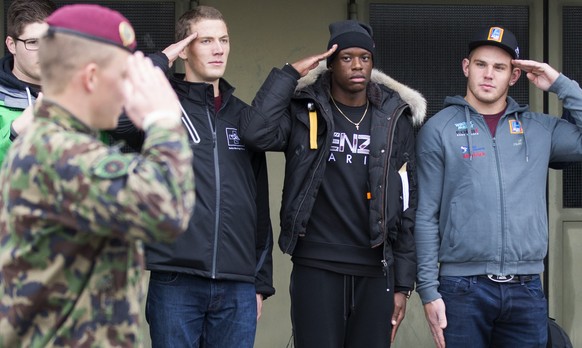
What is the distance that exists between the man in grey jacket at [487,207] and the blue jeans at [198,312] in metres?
0.87

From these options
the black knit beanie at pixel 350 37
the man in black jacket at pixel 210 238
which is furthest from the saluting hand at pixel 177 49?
the black knit beanie at pixel 350 37

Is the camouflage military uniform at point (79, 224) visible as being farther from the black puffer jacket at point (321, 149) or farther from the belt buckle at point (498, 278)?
the belt buckle at point (498, 278)

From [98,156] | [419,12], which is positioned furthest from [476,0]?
[98,156]

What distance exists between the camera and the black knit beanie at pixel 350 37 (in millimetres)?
4348

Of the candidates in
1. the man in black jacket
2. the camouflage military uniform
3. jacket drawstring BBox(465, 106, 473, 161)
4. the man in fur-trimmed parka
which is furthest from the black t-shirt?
the camouflage military uniform

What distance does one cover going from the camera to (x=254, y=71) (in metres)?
5.62

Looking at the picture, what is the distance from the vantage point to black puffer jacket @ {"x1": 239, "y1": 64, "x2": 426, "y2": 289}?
424 centimetres

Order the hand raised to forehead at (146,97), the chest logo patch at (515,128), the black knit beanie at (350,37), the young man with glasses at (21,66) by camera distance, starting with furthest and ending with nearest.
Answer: the chest logo patch at (515,128), the black knit beanie at (350,37), the young man with glasses at (21,66), the hand raised to forehead at (146,97)

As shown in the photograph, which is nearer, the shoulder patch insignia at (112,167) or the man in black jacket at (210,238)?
the shoulder patch insignia at (112,167)

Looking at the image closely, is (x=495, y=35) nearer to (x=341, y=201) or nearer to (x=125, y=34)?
(x=341, y=201)

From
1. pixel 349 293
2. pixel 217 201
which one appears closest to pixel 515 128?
pixel 349 293

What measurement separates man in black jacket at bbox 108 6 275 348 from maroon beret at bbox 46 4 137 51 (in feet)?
5.30

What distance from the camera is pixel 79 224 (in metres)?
2.37

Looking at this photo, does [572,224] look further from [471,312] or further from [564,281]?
[471,312]
